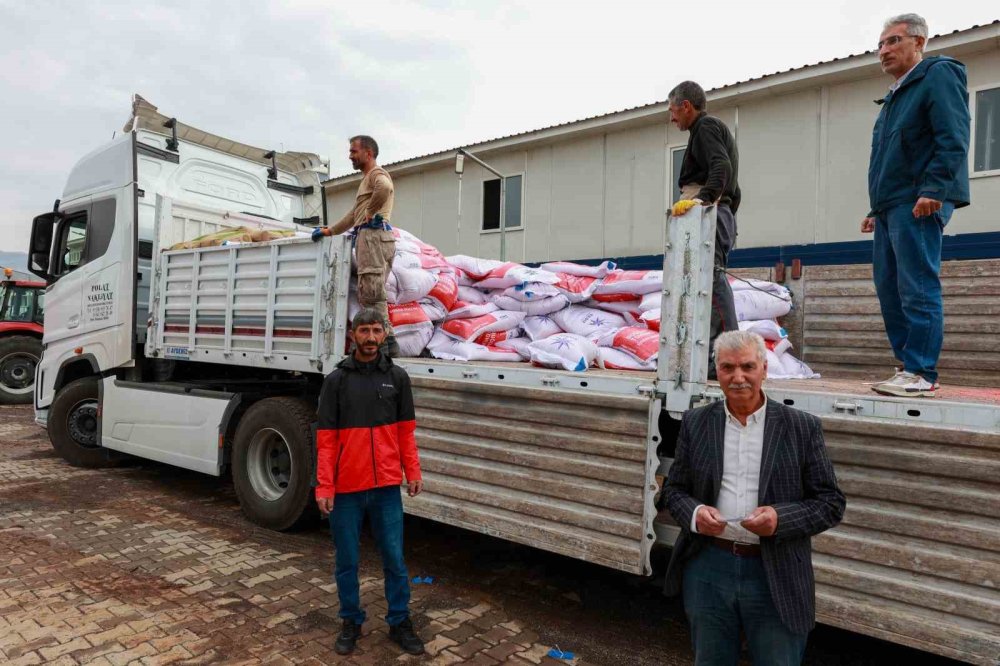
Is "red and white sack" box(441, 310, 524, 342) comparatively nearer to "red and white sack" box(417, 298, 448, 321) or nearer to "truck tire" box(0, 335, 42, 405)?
"red and white sack" box(417, 298, 448, 321)

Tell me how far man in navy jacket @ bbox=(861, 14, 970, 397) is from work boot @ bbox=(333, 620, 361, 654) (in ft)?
8.34

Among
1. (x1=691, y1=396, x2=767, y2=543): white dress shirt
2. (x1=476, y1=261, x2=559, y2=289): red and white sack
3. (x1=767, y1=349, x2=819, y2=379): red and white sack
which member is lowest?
(x1=691, y1=396, x2=767, y2=543): white dress shirt

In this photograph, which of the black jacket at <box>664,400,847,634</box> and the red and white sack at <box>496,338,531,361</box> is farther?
the red and white sack at <box>496,338,531,361</box>

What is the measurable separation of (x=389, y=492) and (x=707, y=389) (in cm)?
155

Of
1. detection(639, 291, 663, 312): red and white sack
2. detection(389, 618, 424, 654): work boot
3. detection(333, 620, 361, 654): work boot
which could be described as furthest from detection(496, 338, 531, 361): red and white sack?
detection(333, 620, 361, 654): work boot

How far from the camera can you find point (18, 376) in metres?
12.4

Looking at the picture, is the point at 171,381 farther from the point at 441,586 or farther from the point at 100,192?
the point at 441,586

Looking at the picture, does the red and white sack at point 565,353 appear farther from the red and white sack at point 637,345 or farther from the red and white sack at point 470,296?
the red and white sack at point 470,296

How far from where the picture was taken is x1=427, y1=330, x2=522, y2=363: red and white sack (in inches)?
161

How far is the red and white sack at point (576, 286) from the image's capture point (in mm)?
4445

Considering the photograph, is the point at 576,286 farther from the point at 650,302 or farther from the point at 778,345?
the point at 778,345

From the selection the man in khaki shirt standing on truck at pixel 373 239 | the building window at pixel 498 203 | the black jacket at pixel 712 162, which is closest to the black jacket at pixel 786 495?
the black jacket at pixel 712 162

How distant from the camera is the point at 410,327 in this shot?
4238 millimetres

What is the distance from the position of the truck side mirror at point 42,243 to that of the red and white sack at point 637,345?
6.07m
